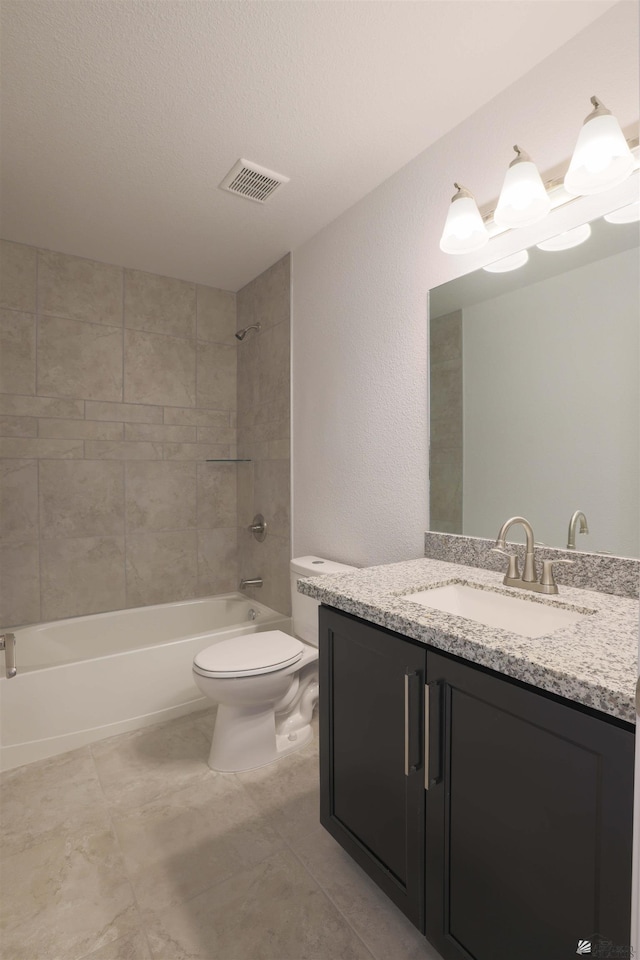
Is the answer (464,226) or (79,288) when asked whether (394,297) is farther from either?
(79,288)

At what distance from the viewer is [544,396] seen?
1.42 metres

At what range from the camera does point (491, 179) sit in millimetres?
1561

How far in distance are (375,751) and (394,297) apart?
1632 millimetres

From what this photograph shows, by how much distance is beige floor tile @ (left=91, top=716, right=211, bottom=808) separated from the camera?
1.79 m

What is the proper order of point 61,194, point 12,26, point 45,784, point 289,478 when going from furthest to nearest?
point 289,478 → point 61,194 → point 45,784 → point 12,26

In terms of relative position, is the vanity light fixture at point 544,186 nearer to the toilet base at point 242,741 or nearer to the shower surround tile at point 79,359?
the toilet base at point 242,741

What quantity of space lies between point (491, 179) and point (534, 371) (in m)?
0.67

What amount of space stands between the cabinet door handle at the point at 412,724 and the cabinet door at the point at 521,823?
5 cm

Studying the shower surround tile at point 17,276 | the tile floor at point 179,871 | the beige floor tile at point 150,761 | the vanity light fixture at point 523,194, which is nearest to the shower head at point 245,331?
the shower surround tile at point 17,276

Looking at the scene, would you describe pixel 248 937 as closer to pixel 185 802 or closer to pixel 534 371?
pixel 185 802

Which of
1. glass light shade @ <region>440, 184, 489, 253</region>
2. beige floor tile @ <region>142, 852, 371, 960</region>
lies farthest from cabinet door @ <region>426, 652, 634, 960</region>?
glass light shade @ <region>440, 184, 489, 253</region>

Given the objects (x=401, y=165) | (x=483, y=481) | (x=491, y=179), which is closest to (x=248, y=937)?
(x=483, y=481)

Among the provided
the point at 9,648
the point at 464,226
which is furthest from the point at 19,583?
the point at 464,226

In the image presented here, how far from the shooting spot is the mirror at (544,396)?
4.09 ft
